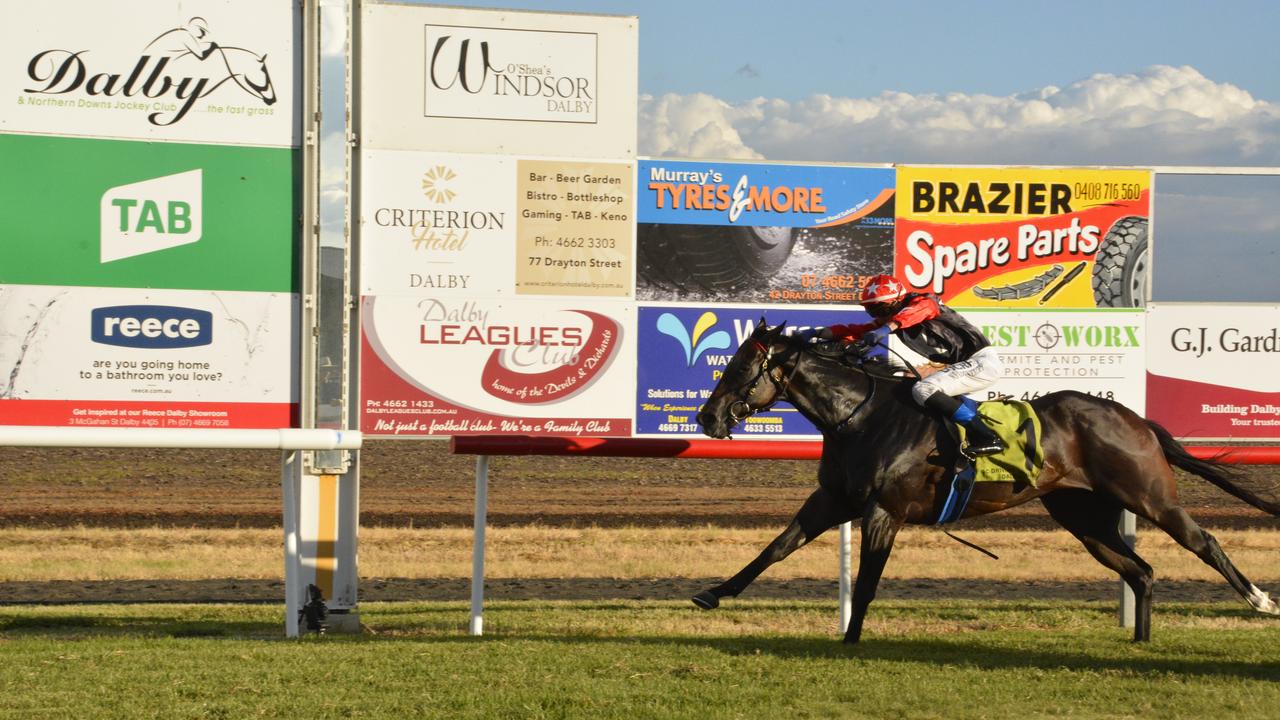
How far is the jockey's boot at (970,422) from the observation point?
7.38 meters

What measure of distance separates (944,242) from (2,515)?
45.5 ft

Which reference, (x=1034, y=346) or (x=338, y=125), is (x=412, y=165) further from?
(x=1034, y=346)

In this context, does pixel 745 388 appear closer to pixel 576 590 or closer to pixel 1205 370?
pixel 1205 370

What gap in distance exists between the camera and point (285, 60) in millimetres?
8594

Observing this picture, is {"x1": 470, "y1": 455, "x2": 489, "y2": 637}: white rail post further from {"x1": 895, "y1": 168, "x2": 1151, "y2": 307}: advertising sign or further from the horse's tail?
the horse's tail

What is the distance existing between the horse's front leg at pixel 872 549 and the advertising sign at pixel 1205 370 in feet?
11.0

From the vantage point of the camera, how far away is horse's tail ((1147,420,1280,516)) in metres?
7.76

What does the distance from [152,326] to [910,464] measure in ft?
14.8

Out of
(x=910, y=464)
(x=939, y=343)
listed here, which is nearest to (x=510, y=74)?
(x=939, y=343)

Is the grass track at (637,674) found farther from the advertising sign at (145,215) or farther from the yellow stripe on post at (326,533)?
the advertising sign at (145,215)

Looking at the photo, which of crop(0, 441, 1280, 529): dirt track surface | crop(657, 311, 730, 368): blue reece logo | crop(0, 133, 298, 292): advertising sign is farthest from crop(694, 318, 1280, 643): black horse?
crop(0, 441, 1280, 529): dirt track surface

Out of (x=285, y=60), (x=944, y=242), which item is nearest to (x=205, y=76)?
(x=285, y=60)

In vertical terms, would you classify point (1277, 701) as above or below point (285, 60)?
below

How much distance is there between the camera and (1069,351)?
9.72m
